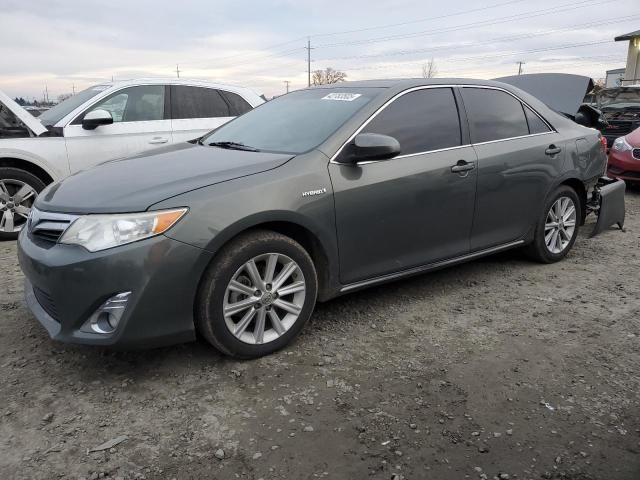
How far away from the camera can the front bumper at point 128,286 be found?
8.82ft

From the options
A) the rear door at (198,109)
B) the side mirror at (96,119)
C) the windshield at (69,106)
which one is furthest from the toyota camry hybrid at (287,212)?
the windshield at (69,106)

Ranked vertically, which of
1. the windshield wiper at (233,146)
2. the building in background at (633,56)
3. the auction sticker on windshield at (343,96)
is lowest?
the windshield wiper at (233,146)

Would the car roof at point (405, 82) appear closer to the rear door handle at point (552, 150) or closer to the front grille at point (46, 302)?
the rear door handle at point (552, 150)

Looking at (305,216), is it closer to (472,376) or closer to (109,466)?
(472,376)

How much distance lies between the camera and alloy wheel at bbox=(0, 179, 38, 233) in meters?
5.69

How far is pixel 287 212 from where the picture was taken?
10.2ft

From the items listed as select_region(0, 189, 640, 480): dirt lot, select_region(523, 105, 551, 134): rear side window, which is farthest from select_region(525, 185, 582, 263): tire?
select_region(0, 189, 640, 480): dirt lot

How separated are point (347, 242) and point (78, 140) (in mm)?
3942

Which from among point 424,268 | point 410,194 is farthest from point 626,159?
point 410,194

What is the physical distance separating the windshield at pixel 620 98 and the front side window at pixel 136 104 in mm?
9044

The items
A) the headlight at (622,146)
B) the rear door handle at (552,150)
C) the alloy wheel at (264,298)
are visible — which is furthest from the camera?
the headlight at (622,146)

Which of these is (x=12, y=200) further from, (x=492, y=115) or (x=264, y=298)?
(x=492, y=115)

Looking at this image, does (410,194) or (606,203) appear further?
(606,203)

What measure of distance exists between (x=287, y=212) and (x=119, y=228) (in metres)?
0.90
